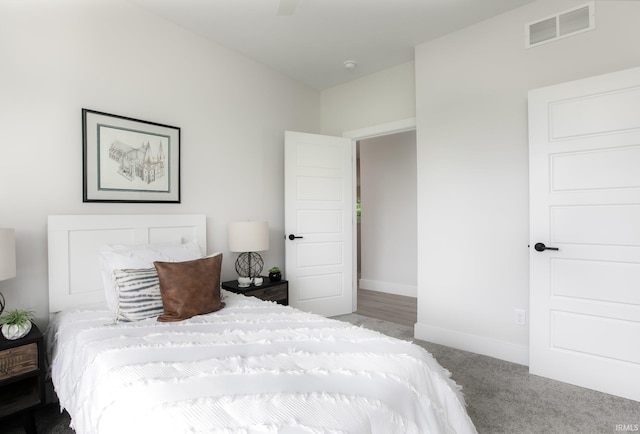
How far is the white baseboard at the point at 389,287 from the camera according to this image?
17.0 feet

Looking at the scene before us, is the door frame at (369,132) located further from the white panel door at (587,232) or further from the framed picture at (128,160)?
the framed picture at (128,160)

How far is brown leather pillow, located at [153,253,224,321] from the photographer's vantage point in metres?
2.03

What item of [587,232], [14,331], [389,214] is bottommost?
[14,331]

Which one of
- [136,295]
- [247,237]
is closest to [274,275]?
[247,237]

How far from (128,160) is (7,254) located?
3.50 feet

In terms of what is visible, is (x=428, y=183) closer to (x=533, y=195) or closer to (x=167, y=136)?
(x=533, y=195)

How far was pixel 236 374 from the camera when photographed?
1278mm

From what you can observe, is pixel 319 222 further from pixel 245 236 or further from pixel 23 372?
pixel 23 372

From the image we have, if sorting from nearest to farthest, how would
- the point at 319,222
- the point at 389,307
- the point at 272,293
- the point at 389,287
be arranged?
the point at 272,293 → the point at 319,222 → the point at 389,307 → the point at 389,287

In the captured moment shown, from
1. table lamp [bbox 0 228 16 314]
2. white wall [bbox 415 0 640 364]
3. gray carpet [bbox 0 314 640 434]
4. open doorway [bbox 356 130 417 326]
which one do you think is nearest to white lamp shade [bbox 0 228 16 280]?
table lamp [bbox 0 228 16 314]

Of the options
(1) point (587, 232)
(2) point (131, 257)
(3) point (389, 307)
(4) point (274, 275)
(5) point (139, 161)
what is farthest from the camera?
(3) point (389, 307)

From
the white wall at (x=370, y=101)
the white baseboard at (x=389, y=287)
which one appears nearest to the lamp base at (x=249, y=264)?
the white wall at (x=370, y=101)

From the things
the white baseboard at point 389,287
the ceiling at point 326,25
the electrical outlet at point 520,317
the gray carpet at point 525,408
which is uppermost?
the ceiling at point 326,25

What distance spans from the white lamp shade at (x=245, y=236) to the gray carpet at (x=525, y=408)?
1645mm
